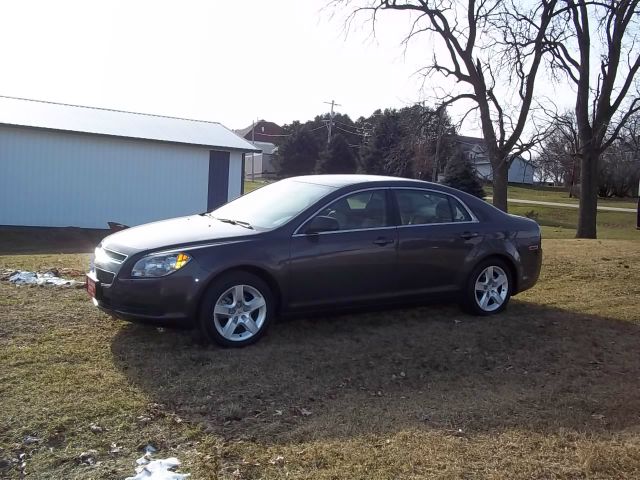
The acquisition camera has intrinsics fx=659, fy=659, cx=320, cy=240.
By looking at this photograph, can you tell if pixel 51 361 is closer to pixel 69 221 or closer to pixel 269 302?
pixel 269 302

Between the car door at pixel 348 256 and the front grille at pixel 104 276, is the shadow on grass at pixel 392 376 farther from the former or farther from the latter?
the front grille at pixel 104 276

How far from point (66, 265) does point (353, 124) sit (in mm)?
61973

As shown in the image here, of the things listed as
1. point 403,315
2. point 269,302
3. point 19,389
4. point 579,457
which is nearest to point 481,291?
point 403,315

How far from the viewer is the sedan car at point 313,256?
5359 mm

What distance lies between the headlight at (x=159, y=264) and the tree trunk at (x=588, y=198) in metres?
21.4

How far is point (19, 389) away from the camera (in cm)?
441

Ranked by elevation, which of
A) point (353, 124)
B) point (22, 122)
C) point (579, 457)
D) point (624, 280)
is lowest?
point (579, 457)

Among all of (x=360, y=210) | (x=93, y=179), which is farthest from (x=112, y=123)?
(x=360, y=210)

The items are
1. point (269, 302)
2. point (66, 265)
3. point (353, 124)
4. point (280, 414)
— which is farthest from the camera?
point (353, 124)

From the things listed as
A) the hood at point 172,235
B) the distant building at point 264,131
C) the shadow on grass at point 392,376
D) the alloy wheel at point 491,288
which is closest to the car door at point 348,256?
the shadow on grass at point 392,376

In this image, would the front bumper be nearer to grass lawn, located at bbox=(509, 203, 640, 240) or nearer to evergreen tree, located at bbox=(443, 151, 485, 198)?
grass lawn, located at bbox=(509, 203, 640, 240)

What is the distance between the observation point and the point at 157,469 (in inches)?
139

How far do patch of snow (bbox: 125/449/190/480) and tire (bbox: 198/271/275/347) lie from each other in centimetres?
177

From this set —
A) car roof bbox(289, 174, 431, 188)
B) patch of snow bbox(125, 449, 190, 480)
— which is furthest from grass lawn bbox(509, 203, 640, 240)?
patch of snow bbox(125, 449, 190, 480)
